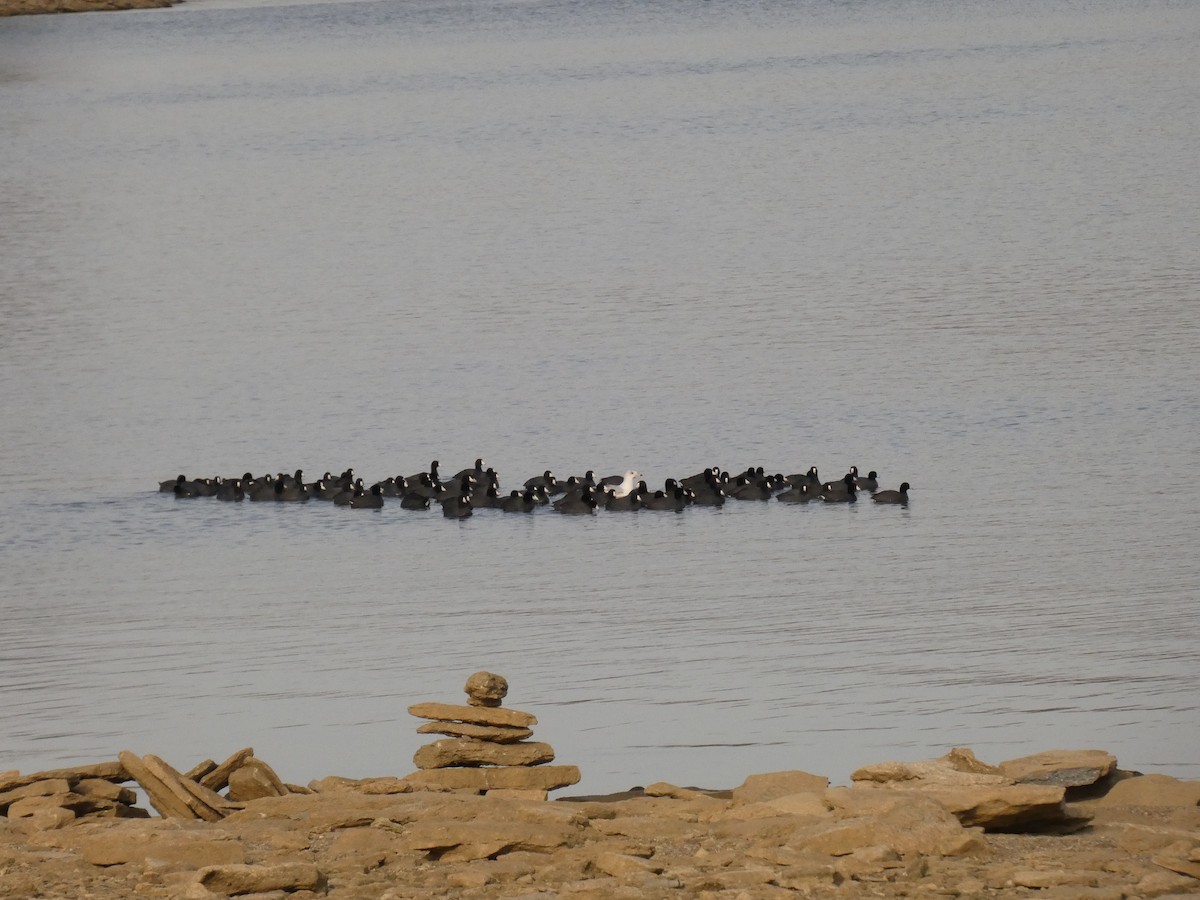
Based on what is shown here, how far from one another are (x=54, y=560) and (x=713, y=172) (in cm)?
4092

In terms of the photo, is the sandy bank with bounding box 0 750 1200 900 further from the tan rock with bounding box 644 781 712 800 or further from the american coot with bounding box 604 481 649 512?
the american coot with bounding box 604 481 649 512

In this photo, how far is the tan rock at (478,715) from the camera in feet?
51.9

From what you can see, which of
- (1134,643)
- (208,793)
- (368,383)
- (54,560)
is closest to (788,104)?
(368,383)

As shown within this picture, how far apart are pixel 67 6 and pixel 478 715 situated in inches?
5477

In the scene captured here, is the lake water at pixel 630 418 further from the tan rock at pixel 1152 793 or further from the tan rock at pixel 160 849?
the tan rock at pixel 160 849

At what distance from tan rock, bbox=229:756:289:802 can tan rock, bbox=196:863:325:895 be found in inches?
103

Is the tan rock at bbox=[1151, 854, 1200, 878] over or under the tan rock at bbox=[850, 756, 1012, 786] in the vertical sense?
under

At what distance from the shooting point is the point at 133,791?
16.3 m

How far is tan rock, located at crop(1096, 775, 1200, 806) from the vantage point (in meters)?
15.2

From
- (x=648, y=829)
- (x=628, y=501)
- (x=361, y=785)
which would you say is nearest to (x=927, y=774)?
(x=648, y=829)

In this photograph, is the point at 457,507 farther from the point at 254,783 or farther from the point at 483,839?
the point at 483,839

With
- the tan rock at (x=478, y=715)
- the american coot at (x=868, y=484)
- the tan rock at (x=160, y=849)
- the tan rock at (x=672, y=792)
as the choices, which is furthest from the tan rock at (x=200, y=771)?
the american coot at (x=868, y=484)

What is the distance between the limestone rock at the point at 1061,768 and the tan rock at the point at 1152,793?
174mm

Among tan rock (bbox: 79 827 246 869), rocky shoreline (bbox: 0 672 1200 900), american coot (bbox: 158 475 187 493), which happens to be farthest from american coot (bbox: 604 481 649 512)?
tan rock (bbox: 79 827 246 869)
